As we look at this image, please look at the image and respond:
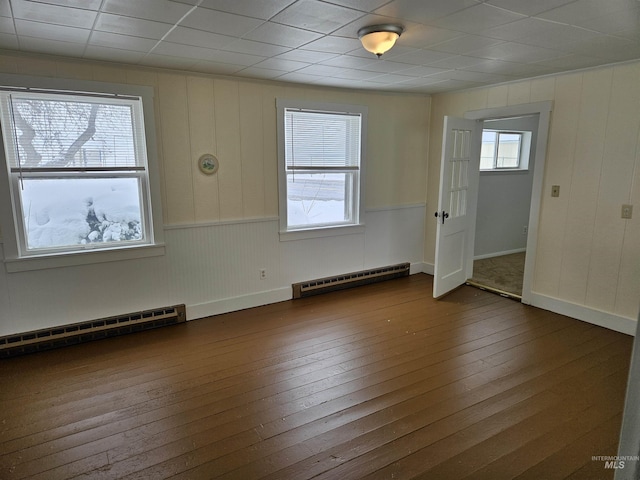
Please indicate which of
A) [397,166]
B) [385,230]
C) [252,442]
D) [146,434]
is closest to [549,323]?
[385,230]

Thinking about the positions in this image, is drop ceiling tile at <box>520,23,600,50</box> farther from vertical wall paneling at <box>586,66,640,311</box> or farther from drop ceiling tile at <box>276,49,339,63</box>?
drop ceiling tile at <box>276,49,339,63</box>

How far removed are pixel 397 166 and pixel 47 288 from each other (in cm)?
390

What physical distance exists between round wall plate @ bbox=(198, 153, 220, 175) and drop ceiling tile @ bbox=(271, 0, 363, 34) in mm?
1723

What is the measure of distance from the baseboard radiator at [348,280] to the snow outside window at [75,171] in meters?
1.72

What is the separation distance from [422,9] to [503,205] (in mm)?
4582

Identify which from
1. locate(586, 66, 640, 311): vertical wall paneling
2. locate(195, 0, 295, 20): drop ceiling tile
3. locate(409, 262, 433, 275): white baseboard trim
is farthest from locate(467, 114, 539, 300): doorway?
locate(195, 0, 295, 20): drop ceiling tile

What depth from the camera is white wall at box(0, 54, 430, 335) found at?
3146 mm

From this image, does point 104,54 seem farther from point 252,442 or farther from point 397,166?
point 397,166

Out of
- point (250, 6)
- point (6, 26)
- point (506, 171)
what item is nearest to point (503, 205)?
point (506, 171)

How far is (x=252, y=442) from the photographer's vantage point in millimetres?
2109

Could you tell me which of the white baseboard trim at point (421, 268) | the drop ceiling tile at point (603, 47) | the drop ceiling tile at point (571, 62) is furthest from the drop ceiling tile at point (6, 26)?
the white baseboard trim at point (421, 268)

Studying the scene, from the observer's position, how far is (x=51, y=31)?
2361 millimetres

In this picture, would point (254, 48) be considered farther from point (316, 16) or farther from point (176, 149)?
point (176, 149)

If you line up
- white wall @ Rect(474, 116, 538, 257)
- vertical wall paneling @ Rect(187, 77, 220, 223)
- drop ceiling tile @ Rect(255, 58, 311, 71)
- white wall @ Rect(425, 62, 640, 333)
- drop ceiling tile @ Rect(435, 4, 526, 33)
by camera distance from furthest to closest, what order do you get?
white wall @ Rect(474, 116, 538, 257)
vertical wall paneling @ Rect(187, 77, 220, 223)
white wall @ Rect(425, 62, 640, 333)
drop ceiling tile @ Rect(255, 58, 311, 71)
drop ceiling tile @ Rect(435, 4, 526, 33)
